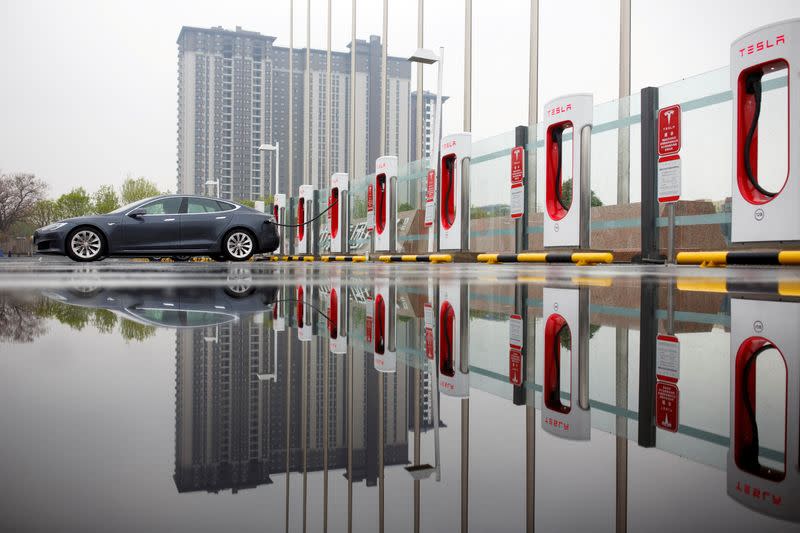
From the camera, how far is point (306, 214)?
1190 inches

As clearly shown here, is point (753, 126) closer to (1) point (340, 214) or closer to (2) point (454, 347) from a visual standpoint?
(2) point (454, 347)

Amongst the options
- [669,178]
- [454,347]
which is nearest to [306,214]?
[669,178]

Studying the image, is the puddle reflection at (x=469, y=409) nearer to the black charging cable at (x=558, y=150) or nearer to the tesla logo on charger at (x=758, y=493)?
the tesla logo on charger at (x=758, y=493)

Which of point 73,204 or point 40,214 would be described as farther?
point 73,204

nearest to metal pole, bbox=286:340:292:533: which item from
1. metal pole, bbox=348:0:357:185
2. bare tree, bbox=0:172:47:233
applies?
metal pole, bbox=348:0:357:185

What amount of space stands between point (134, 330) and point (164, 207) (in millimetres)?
10562

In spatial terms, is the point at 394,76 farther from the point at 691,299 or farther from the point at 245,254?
the point at 691,299

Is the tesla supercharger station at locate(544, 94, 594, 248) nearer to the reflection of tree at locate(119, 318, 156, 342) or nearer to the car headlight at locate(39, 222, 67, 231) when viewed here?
the car headlight at locate(39, 222, 67, 231)

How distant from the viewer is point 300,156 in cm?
10675

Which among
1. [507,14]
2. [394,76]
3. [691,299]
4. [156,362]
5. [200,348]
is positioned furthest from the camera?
[394,76]

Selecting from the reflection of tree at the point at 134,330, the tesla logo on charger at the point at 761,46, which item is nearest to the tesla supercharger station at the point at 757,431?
the reflection of tree at the point at 134,330

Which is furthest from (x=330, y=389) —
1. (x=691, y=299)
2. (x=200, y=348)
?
(x=691, y=299)

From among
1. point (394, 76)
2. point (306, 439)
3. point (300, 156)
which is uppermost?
point (394, 76)

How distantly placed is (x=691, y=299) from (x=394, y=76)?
3461 inches
